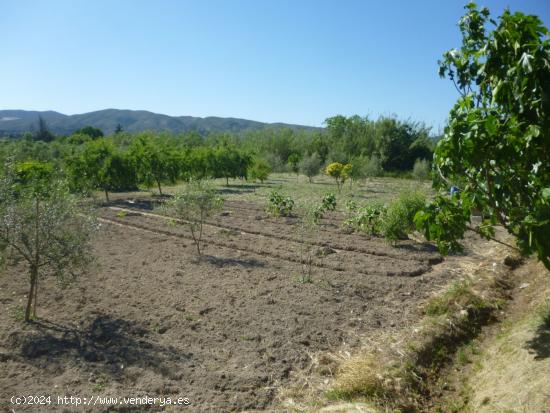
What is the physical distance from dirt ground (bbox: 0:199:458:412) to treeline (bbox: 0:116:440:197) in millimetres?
2689

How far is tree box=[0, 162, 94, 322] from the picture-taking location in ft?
21.7

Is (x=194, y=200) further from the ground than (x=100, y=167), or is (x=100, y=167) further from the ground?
(x=100, y=167)

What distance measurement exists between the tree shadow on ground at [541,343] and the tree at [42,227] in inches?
266

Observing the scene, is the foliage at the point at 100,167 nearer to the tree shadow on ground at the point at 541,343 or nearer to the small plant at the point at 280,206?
the small plant at the point at 280,206

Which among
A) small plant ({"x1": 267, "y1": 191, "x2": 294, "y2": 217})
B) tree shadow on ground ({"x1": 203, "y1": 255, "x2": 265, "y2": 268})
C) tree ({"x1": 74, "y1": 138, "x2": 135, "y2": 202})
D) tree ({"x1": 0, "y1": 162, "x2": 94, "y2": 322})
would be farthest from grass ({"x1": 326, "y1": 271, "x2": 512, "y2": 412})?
tree ({"x1": 74, "y1": 138, "x2": 135, "y2": 202})

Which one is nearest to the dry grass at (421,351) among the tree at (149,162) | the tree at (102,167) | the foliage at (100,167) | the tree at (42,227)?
the tree at (42,227)

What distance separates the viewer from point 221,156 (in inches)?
1283

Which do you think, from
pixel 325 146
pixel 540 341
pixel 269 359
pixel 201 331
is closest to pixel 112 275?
pixel 201 331

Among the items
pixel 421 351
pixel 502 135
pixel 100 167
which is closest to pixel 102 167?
pixel 100 167

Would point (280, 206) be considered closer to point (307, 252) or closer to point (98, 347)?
point (307, 252)

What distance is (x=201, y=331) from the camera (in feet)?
22.2

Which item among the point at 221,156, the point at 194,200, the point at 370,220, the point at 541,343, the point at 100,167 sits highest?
the point at 221,156

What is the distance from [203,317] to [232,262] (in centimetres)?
346

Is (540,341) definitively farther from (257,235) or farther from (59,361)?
(257,235)
